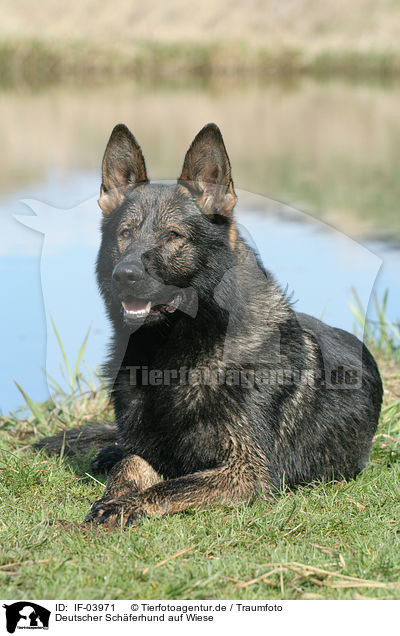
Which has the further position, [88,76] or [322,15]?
[322,15]

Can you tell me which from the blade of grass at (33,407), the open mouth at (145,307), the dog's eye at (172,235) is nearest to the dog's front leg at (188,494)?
the open mouth at (145,307)

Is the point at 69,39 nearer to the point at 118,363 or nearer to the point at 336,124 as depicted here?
the point at 336,124

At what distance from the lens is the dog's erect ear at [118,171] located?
4023 millimetres

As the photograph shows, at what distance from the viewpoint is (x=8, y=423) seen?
572 cm

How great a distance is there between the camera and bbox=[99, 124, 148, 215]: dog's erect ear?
13.2 ft

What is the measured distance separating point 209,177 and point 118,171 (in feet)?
1.74

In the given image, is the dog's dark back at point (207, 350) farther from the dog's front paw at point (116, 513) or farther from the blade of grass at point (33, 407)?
the blade of grass at point (33, 407)

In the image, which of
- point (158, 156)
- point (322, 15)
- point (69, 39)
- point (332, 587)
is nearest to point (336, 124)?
point (158, 156)

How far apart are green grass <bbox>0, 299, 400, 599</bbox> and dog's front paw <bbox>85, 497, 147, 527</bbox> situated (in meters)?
0.07

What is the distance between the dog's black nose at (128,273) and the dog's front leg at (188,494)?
110 cm

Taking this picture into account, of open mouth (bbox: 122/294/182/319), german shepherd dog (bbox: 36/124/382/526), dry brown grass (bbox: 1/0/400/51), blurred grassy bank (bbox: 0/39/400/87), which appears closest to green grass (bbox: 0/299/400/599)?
german shepherd dog (bbox: 36/124/382/526)

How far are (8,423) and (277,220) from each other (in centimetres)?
262
